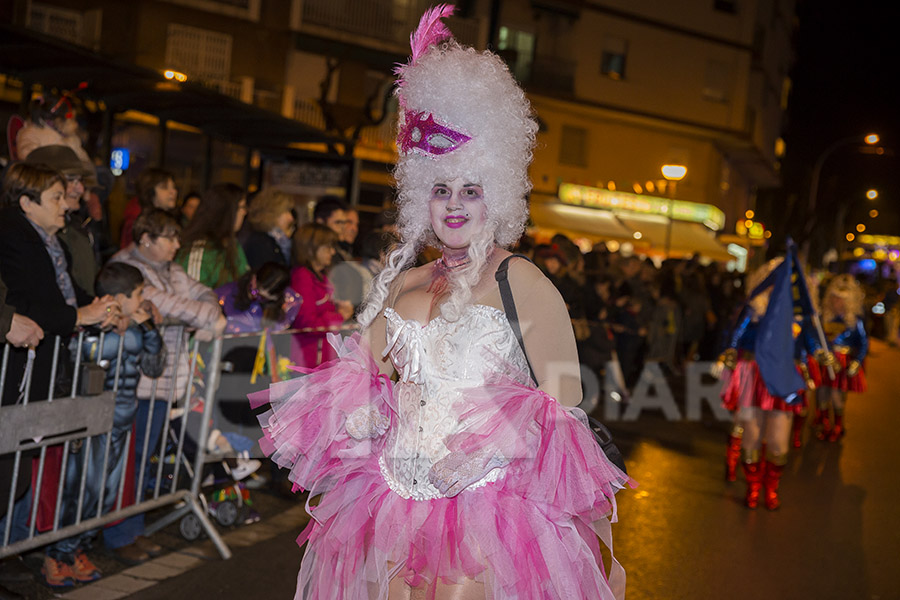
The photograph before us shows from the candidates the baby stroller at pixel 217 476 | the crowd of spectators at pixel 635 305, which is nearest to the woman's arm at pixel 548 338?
the baby stroller at pixel 217 476

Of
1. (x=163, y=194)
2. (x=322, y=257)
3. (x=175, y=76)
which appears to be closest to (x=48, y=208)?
(x=163, y=194)

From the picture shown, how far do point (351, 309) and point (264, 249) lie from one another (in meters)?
0.86

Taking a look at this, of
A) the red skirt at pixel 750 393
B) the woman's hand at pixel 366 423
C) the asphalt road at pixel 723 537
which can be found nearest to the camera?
the woman's hand at pixel 366 423

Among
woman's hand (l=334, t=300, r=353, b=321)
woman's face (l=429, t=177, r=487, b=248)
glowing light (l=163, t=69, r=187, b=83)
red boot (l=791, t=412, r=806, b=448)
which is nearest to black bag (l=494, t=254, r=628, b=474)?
woman's face (l=429, t=177, r=487, b=248)

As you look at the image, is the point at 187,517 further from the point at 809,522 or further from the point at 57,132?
the point at 809,522

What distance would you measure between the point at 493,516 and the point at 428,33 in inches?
69.4

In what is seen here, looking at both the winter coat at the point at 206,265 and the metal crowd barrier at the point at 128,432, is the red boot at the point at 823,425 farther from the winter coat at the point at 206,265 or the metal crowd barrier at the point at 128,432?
the winter coat at the point at 206,265

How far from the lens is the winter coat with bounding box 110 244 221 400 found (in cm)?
577

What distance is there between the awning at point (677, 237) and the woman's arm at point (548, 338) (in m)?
27.7

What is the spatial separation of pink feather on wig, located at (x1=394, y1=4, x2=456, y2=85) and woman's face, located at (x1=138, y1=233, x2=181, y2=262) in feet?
9.87

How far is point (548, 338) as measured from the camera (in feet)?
10.2

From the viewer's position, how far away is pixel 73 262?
5.62 m

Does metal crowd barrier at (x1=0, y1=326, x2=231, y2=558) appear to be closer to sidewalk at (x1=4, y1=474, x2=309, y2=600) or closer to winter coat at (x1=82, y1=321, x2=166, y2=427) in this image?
winter coat at (x1=82, y1=321, x2=166, y2=427)

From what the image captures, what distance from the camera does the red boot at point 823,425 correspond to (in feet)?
39.9
